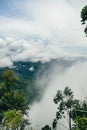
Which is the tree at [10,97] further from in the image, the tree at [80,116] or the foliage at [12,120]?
the tree at [80,116]

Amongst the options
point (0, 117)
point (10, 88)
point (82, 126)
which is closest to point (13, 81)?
point (10, 88)

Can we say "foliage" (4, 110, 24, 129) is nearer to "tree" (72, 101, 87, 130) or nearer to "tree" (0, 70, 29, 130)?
"tree" (72, 101, 87, 130)

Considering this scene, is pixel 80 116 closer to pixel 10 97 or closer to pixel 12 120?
pixel 12 120

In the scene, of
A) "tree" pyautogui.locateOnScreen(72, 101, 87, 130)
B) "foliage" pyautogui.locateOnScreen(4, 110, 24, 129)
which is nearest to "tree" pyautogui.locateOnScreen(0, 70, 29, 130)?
"foliage" pyautogui.locateOnScreen(4, 110, 24, 129)

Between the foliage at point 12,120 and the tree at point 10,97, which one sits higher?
the tree at point 10,97

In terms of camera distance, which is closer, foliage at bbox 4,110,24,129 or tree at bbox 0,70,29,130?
foliage at bbox 4,110,24,129

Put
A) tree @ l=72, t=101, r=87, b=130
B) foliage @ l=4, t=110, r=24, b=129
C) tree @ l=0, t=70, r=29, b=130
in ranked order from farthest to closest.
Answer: tree @ l=0, t=70, r=29, b=130 < foliage @ l=4, t=110, r=24, b=129 < tree @ l=72, t=101, r=87, b=130

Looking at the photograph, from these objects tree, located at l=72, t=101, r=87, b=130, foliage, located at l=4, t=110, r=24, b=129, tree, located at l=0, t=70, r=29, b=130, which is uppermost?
tree, located at l=0, t=70, r=29, b=130

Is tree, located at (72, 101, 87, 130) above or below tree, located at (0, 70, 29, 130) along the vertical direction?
below

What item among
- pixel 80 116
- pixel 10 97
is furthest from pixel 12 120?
pixel 80 116

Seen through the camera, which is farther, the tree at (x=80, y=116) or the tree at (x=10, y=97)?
the tree at (x=10, y=97)

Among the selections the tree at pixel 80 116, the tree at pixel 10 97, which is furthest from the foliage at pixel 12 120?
the tree at pixel 10 97
